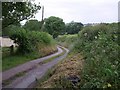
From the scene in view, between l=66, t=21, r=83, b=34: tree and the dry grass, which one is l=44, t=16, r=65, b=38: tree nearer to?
l=66, t=21, r=83, b=34: tree

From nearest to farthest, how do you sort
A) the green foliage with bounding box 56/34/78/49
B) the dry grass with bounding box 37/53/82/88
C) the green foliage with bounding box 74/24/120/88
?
the green foliage with bounding box 74/24/120/88
the dry grass with bounding box 37/53/82/88
the green foliage with bounding box 56/34/78/49

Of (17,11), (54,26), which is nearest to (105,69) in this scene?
(17,11)

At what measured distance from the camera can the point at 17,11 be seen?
74.2 ft

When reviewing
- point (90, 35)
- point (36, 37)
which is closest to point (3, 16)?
point (90, 35)

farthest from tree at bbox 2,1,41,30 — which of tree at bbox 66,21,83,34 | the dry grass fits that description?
tree at bbox 66,21,83,34

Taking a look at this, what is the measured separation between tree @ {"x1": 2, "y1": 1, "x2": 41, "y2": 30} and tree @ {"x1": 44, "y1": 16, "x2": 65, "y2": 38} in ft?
282

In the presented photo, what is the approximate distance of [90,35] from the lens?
2111 cm

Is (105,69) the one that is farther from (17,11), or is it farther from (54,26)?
(54,26)

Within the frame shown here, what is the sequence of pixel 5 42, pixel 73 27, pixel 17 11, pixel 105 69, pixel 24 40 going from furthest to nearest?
pixel 73 27 < pixel 5 42 < pixel 24 40 < pixel 17 11 < pixel 105 69

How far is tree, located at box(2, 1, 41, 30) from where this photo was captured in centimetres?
2150

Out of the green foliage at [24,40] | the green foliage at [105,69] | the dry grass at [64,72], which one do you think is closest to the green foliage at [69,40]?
the green foliage at [24,40]

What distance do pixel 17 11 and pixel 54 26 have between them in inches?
3570

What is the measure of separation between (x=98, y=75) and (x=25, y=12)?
46.1ft

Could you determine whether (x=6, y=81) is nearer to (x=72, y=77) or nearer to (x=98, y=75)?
(x=72, y=77)
